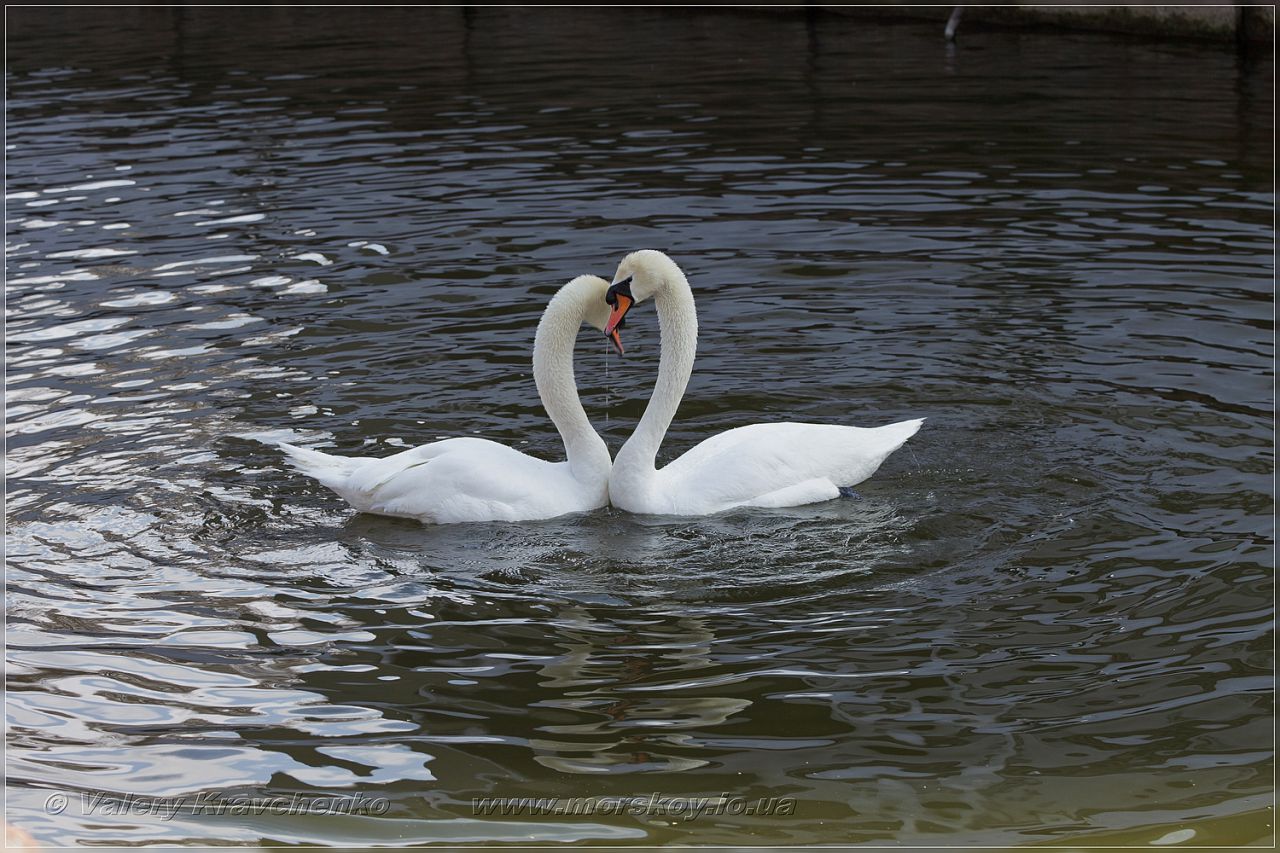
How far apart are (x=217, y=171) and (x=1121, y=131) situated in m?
8.56

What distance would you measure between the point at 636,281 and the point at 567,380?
1.99 feet

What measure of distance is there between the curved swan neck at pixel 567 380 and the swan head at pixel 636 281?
0.16 m

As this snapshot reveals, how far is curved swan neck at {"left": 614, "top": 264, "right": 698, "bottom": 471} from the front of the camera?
6992mm

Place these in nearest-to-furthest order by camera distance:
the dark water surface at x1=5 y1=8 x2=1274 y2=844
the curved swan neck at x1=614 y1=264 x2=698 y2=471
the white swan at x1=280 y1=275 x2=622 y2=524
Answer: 1. the dark water surface at x1=5 y1=8 x2=1274 y2=844
2. the white swan at x1=280 y1=275 x2=622 y2=524
3. the curved swan neck at x1=614 y1=264 x2=698 y2=471

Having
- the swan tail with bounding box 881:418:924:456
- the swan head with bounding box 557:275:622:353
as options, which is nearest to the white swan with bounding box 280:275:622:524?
the swan head with bounding box 557:275:622:353

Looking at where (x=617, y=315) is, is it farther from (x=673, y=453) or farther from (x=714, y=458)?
(x=673, y=453)

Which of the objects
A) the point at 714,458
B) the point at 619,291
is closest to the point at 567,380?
the point at 619,291

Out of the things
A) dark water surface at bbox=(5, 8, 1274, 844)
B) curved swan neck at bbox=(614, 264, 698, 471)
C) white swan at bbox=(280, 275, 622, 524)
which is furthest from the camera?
curved swan neck at bbox=(614, 264, 698, 471)

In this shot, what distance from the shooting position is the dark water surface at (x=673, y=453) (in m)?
4.88

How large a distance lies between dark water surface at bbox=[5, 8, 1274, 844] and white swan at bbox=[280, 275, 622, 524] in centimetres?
15

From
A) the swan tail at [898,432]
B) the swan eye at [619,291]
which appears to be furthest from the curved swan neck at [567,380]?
the swan tail at [898,432]

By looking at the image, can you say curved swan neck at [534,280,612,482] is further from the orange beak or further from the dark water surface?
the dark water surface

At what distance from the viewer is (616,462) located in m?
7.06

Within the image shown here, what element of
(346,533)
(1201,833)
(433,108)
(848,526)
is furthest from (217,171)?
(1201,833)
